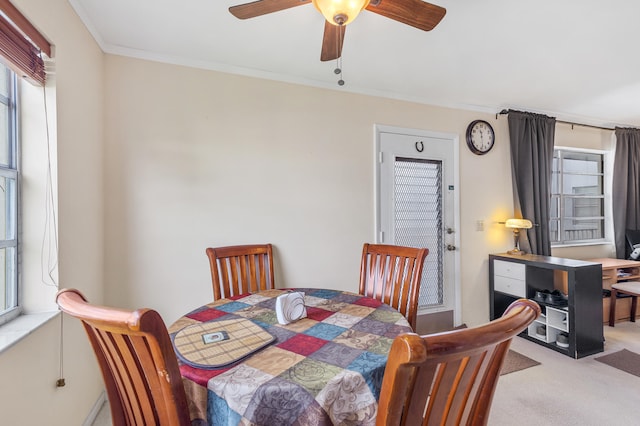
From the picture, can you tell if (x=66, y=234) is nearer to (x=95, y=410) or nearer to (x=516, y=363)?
(x=95, y=410)

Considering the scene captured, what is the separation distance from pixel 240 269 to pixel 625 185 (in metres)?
4.85

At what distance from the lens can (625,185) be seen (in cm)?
389

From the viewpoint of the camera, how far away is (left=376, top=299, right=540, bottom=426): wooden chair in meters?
0.55

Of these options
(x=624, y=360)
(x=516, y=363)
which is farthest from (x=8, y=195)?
(x=624, y=360)

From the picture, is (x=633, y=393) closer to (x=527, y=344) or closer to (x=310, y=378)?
(x=527, y=344)

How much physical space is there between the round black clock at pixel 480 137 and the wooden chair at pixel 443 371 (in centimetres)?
285

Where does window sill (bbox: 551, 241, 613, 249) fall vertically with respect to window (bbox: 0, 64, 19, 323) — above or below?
below

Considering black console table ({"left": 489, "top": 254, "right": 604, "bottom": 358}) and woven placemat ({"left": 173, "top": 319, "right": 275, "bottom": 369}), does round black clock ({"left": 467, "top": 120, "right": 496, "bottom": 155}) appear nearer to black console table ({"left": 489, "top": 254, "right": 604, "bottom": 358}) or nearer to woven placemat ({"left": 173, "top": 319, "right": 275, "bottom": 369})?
black console table ({"left": 489, "top": 254, "right": 604, "bottom": 358})

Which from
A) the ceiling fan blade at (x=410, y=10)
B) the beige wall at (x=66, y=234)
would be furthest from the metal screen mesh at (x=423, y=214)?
the beige wall at (x=66, y=234)

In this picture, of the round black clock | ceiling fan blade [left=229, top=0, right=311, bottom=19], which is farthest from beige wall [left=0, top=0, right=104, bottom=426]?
the round black clock

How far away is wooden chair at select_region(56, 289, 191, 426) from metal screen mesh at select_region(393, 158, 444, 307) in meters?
2.43

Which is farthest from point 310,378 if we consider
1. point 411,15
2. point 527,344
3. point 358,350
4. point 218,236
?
point 527,344

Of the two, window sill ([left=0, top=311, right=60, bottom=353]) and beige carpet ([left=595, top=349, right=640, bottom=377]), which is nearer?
window sill ([left=0, top=311, right=60, bottom=353])

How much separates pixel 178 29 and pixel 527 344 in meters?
3.90
